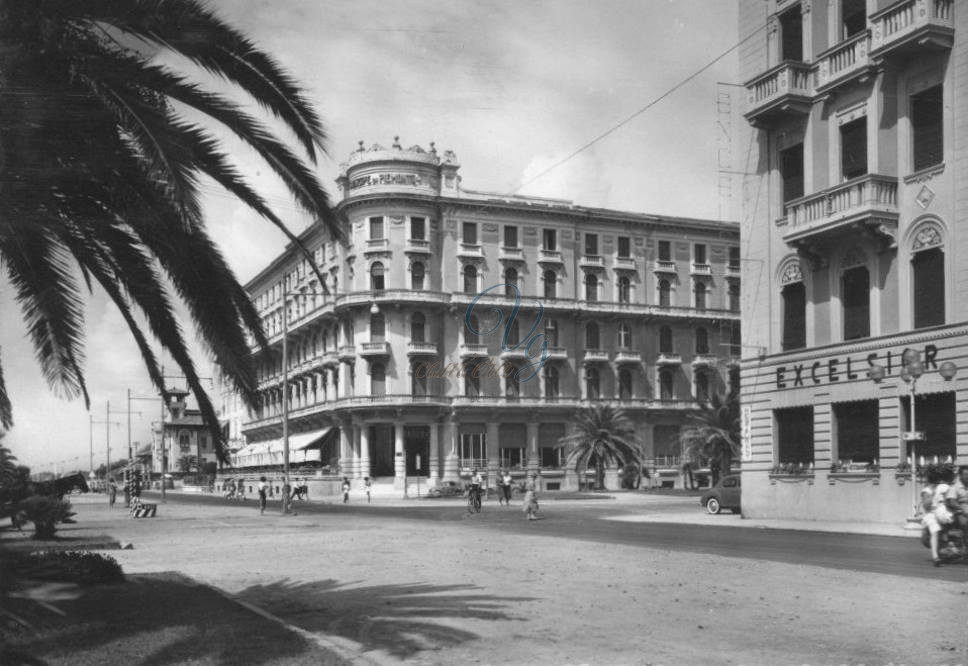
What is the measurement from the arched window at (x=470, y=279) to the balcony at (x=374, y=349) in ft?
22.0

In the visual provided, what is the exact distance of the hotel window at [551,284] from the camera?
6969 centimetres

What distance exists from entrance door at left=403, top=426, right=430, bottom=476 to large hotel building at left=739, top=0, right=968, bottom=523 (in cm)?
3754

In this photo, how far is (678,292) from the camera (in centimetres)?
7419

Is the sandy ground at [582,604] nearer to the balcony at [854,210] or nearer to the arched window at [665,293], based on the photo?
the balcony at [854,210]

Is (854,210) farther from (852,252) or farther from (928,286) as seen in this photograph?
(928,286)

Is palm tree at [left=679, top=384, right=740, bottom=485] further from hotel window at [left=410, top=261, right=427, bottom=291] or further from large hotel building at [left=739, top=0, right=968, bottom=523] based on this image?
large hotel building at [left=739, top=0, right=968, bottom=523]

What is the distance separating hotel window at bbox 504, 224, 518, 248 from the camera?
68.6 meters

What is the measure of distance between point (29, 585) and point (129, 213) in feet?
14.9

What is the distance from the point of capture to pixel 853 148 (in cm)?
2823

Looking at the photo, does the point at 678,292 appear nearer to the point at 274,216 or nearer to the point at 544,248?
the point at 544,248

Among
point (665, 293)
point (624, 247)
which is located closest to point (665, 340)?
point (665, 293)

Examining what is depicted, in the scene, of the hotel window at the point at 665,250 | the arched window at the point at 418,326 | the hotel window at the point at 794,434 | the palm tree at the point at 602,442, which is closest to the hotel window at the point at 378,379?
the arched window at the point at 418,326

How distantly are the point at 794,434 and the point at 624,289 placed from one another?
42283mm

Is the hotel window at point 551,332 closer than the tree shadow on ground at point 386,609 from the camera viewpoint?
No
